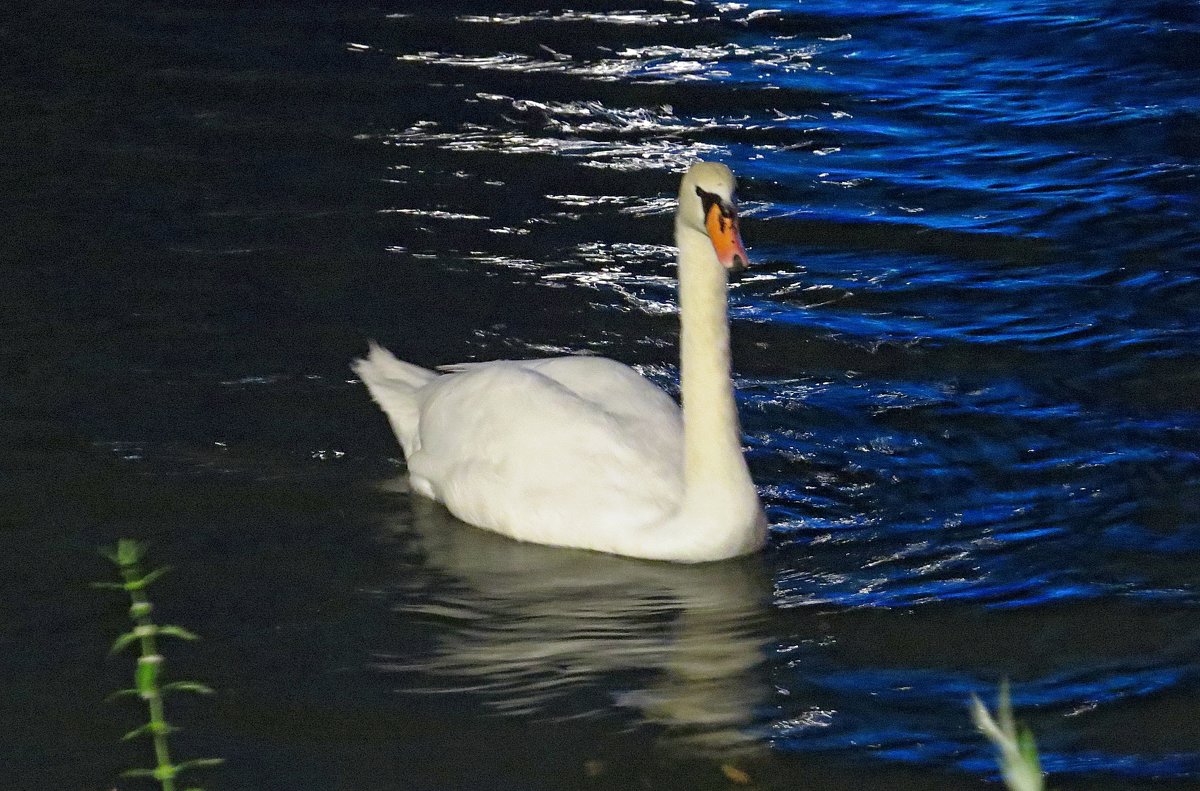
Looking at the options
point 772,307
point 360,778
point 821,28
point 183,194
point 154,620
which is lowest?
point 360,778

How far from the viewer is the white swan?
23.7 ft

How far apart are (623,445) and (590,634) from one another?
101cm

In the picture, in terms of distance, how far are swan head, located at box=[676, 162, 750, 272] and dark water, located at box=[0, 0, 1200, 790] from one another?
1221 mm

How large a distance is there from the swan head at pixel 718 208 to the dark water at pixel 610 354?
122 centimetres

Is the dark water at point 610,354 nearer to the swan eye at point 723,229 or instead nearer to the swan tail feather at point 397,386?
the swan tail feather at point 397,386

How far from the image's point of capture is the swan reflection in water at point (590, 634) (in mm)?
6230

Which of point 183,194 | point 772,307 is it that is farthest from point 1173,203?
point 183,194

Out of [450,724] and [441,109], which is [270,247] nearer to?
[441,109]

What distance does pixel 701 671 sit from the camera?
6488mm

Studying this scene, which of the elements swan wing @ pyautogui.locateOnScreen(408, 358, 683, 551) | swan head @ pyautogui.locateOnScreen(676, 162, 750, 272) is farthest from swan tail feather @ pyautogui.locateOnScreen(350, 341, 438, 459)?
swan head @ pyautogui.locateOnScreen(676, 162, 750, 272)

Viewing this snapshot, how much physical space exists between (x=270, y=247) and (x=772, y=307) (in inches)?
105

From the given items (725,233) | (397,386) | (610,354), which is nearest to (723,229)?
(725,233)

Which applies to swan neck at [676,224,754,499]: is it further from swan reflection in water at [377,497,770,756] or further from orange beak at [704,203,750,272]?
swan reflection in water at [377,497,770,756]

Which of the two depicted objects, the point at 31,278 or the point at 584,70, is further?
the point at 584,70
